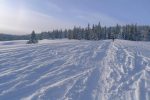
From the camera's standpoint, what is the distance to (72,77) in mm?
15820

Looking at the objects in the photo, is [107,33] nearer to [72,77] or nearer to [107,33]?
[107,33]

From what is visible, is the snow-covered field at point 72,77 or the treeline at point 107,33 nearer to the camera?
the snow-covered field at point 72,77

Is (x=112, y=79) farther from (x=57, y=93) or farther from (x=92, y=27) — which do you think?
(x=92, y=27)

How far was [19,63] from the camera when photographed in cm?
1939

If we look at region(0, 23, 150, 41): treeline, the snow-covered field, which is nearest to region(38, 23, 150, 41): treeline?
region(0, 23, 150, 41): treeline

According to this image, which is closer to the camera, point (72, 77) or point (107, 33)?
point (72, 77)

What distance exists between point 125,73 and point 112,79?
1.98 m

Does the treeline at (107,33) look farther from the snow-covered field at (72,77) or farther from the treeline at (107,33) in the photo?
the snow-covered field at (72,77)

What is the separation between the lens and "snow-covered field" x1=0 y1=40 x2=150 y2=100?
12875mm

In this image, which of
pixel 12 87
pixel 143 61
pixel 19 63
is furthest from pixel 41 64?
pixel 143 61

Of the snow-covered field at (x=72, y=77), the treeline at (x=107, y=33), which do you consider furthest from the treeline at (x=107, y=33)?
the snow-covered field at (x=72, y=77)

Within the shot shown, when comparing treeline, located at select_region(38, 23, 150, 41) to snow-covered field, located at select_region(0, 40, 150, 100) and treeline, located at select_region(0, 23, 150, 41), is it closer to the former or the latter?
treeline, located at select_region(0, 23, 150, 41)

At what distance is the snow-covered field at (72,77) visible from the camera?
42.2ft

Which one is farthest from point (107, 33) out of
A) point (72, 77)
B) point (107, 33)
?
point (72, 77)
